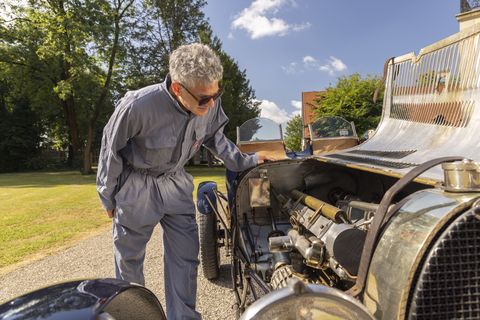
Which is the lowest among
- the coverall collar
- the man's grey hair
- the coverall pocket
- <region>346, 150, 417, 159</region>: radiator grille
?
<region>346, 150, 417, 159</region>: radiator grille

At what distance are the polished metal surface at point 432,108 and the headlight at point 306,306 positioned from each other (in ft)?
2.41

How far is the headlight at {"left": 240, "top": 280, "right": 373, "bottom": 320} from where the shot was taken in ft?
3.44

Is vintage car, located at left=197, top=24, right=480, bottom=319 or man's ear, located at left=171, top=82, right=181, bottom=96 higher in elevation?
man's ear, located at left=171, top=82, right=181, bottom=96

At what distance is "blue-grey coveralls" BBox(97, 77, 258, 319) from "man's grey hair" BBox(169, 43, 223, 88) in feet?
0.77

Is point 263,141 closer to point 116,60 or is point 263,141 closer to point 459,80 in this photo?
point 459,80

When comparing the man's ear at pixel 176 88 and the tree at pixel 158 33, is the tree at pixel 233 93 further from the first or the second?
the man's ear at pixel 176 88

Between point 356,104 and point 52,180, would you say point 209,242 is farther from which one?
point 52,180

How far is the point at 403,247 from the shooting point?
1201 mm

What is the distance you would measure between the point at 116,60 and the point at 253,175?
83.8 feet

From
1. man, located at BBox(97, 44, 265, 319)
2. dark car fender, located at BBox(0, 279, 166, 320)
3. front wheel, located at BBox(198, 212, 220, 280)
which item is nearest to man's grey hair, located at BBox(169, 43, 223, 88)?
man, located at BBox(97, 44, 265, 319)

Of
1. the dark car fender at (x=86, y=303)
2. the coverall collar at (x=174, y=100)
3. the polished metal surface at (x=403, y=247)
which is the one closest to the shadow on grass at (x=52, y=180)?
the coverall collar at (x=174, y=100)

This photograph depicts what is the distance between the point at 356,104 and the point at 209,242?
1573cm

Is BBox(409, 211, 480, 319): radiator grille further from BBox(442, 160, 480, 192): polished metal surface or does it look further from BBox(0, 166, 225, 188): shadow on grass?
BBox(0, 166, 225, 188): shadow on grass

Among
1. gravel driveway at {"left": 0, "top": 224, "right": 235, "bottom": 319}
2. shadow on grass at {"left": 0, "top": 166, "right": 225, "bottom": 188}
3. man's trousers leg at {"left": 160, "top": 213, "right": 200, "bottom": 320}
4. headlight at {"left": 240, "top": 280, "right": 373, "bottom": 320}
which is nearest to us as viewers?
headlight at {"left": 240, "top": 280, "right": 373, "bottom": 320}
